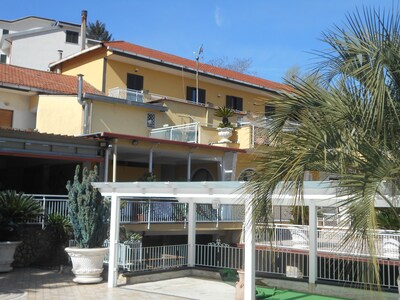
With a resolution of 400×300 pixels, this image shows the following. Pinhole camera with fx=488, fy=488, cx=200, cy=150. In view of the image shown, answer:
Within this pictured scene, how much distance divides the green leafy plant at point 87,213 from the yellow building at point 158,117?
5392mm

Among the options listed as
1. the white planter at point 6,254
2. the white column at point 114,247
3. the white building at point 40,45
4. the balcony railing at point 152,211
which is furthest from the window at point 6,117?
the white building at point 40,45

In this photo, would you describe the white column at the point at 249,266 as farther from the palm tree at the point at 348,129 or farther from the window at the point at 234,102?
the window at the point at 234,102

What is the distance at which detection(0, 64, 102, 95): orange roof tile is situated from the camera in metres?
24.8

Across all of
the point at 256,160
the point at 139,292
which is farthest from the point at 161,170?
the point at 256,160

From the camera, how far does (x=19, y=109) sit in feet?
83.3

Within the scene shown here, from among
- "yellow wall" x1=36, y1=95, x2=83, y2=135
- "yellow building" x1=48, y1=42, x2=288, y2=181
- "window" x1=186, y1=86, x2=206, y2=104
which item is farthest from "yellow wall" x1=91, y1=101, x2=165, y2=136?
"window" x1=186, y1=86, x2=206, y2=104

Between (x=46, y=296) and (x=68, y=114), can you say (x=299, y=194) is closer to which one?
(x=46, y=296)

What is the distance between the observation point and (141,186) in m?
12.4

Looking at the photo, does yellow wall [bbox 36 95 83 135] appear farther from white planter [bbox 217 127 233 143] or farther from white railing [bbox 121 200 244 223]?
white railing [bbox 121 200 244 223]

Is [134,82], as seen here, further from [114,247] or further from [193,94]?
[114,247]

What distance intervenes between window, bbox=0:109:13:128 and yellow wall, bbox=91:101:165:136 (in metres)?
5.07

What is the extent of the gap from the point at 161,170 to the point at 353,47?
2069cm

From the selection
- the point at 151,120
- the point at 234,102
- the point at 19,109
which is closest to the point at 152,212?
the point at 151,120

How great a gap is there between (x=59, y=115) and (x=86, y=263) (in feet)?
40.0
